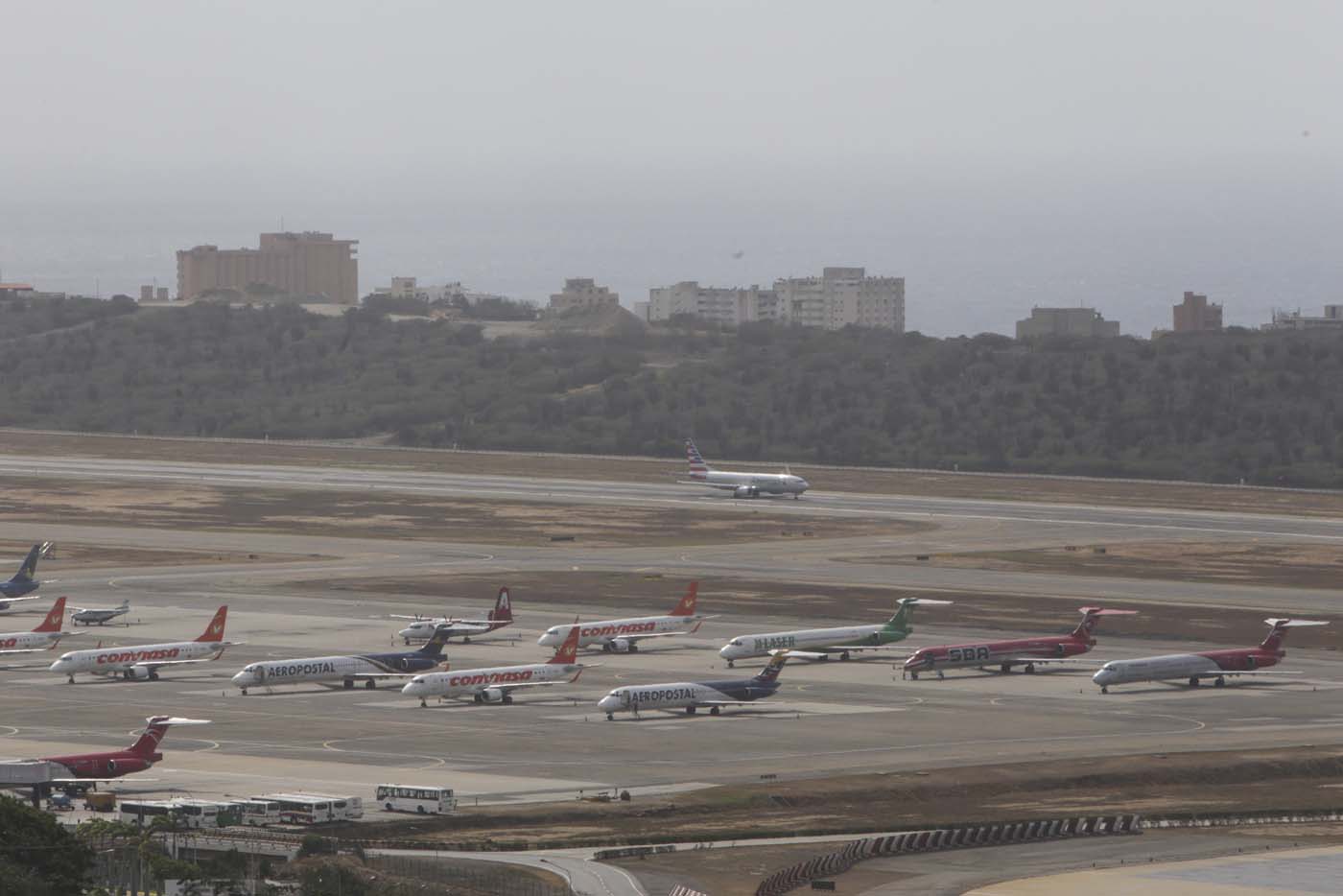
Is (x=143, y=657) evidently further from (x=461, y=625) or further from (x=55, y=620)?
(x=461, y=625)

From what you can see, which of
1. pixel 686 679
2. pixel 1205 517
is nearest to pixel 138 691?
pixel 686 679

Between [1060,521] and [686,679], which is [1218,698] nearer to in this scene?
[686,679]

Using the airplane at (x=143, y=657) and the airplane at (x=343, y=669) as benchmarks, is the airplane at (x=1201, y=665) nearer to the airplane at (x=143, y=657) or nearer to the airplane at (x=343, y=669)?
the airplane at (x=343, y=669)

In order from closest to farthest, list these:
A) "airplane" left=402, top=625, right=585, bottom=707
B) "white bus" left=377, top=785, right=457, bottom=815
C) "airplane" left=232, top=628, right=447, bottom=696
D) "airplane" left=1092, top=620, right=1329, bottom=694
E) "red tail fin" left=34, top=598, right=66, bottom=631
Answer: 1. "white bus" left=377, top=785, right=457, bottom=815
2. "airplane" left=402, top=625, right=585, bottom=707
3. "airplane" left=232, top=628, right=447, bottom=696
4. "airplane" left=1092, top=620, right=1329, bottom=694
5. "red tail fin" left=34, top=598, right=66, bottom=631

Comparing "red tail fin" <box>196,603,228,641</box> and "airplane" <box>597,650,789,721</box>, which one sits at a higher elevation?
"red tail fin" <box>196,603,228,641</box>

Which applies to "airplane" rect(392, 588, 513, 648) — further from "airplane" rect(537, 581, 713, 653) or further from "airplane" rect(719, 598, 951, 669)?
"airplane" rect(719, 598, 951, 669)

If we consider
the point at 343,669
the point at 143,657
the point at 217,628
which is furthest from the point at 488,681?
the point at 143,657

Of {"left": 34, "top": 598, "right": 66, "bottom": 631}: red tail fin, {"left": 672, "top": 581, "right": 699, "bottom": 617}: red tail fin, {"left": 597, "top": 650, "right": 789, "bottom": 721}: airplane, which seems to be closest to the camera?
{"left": 597, "top": 650, "right": 789, "bottom": 721}: airplane

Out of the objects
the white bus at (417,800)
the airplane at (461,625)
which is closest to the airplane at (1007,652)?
the airplane at (461,625)

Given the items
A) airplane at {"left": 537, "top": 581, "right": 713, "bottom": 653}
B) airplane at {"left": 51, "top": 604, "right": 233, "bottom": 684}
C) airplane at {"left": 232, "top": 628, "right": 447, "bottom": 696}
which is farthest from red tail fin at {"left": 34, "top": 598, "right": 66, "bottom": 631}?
airplane at {"left": 537, "top": 581, "right": 713, "bottom": 653}
